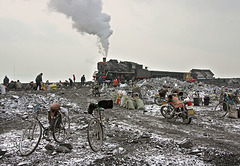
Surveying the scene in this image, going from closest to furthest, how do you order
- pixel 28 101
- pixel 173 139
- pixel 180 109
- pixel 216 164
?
pixel 216 164, pixel 173 139, pixel 180 109, pixel 28 101

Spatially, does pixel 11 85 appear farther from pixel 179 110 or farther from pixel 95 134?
pixel 95 134

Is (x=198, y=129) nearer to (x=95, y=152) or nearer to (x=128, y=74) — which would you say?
(x=95, y=152)

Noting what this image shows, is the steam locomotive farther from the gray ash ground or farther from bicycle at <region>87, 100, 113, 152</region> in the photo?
bicycle at <region>87, 100, 113, 152</region>

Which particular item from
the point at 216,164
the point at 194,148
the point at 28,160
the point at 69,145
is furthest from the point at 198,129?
the point at 28,160

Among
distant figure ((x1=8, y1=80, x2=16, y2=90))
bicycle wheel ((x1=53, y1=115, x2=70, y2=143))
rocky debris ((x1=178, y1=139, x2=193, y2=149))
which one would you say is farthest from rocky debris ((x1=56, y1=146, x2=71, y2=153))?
distant figure ((x1=8, y1=80, x2=16, y2=90))

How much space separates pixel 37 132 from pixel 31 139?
0.99 feet

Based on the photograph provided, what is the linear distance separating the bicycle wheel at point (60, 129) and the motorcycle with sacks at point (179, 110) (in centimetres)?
435

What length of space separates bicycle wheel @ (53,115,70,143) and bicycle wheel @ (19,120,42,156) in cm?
44

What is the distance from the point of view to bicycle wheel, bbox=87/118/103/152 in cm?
418

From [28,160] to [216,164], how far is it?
357 cm

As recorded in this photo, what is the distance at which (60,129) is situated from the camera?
4734mm

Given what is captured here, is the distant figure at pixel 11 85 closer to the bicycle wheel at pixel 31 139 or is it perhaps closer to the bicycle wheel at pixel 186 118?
the bicycle wheel at pixel 31 139

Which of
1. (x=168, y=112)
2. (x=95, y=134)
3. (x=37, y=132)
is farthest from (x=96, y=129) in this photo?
(x=168, y=112)

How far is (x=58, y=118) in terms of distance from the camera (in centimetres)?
461
